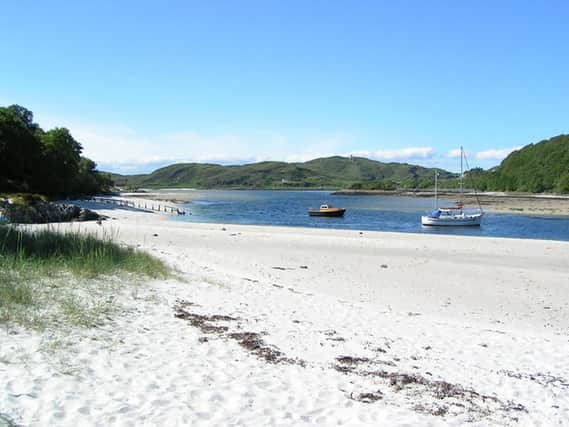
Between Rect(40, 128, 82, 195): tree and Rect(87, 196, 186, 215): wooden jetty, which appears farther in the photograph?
Rect(40, 128, 82, 195): tree

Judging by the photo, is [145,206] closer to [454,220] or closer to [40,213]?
[40,213]

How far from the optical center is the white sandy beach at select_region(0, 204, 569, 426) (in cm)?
561

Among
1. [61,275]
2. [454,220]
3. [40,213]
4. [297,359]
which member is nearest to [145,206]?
[40,213]

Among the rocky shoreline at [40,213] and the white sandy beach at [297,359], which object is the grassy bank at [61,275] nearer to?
the white sandy beach at [297,359]

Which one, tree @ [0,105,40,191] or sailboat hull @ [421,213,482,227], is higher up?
tree @ [0,105,40,191]

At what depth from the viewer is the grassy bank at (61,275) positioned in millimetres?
7992

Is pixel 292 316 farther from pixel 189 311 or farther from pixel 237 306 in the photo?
pixel 189 311

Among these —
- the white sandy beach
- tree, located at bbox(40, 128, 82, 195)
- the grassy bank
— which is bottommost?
the white sandy beach

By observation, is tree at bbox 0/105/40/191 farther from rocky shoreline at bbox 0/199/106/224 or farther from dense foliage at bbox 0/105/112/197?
rocky shoreline at bbox 0/199/106/224

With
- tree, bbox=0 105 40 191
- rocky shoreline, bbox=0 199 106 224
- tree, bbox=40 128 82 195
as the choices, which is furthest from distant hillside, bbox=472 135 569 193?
rocky shoreline, bbox=0 199 106 224

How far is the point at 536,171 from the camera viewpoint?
170 m

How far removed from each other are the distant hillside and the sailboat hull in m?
106

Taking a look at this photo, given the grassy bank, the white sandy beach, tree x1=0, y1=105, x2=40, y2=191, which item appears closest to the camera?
the white sandy beach

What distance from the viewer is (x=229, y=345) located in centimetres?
806
